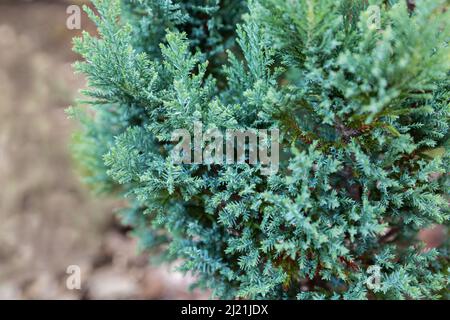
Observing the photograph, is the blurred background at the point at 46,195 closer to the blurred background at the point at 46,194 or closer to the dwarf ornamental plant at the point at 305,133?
the blurred background at the point at 46,194

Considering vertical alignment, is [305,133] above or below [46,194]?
above

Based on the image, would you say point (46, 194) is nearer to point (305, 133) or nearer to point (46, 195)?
point (46, 195)

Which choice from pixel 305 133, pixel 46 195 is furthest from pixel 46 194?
pixel 305 133

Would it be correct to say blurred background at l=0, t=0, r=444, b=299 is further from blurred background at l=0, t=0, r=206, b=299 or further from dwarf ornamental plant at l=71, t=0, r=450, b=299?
dwarf ornamental plant at l=71, t=0, r=450, b=299

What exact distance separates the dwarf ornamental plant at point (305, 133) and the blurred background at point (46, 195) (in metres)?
1.69

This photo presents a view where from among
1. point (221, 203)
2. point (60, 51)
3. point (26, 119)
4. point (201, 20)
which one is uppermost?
point (60, 51)

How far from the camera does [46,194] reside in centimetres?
383

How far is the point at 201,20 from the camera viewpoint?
7.85 feet

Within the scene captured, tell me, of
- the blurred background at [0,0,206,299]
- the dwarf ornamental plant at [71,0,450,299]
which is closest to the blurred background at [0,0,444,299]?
the blurred background at [0,0,206,299]

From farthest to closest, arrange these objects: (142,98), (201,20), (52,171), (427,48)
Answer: (52,171) < (201,20) < (142,98) < (427,48)

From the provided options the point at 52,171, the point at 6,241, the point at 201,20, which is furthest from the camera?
the point at 52,171

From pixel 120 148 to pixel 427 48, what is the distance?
1.39 meters
